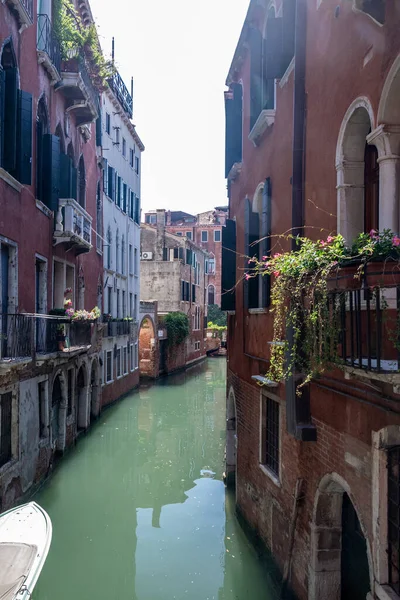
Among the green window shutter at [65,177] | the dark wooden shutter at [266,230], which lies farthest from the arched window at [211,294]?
the dark wooden shutter at [266,230]

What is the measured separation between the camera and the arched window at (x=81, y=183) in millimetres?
15605

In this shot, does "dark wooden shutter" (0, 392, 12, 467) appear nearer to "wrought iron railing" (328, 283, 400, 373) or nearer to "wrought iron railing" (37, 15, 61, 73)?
"wrought iron railing" (328, 283, 400, 373)

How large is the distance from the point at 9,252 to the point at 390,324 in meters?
7.33

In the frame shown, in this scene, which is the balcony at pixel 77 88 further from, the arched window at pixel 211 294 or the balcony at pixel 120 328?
the arched window at pixel 211 294

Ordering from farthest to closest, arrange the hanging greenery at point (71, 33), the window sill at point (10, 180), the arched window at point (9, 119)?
the hanging greenery at point (71, 33) → the window sill at point (10, 180) → the arched window at point (9, 119)

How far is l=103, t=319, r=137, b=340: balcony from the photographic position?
20.1m

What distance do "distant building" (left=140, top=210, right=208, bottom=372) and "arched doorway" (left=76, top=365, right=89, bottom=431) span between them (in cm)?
1576

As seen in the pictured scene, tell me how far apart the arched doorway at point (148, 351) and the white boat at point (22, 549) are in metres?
21.8

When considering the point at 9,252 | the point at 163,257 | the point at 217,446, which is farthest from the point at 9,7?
the point at 163,257

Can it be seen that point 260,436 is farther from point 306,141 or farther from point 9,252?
point 9,252

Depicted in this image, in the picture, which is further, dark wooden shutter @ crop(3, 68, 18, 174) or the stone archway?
the stone archway

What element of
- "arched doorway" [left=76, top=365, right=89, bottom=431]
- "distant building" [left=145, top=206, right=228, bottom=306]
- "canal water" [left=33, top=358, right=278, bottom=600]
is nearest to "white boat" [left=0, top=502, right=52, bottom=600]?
"canal water" [left=33, top=358, right=278, bottom=600]

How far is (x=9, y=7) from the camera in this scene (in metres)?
8.71

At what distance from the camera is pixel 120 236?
23.0 meters
